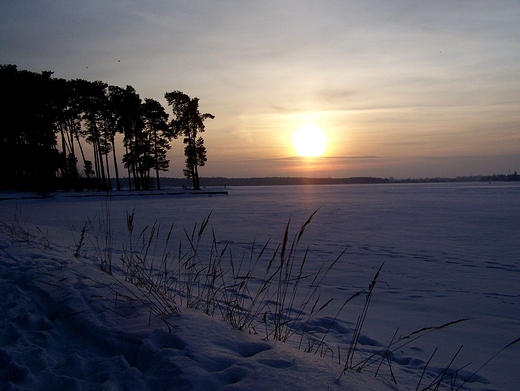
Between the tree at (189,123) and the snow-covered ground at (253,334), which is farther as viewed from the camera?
the tree at (189,123)

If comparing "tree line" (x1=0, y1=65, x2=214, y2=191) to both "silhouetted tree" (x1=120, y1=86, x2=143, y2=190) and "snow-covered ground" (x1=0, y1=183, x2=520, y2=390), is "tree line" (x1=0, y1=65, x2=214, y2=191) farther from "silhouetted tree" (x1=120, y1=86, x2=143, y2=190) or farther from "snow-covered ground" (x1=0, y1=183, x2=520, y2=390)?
"snow-covered ground" (x1=0, y1=183, x2=520, y2=390)

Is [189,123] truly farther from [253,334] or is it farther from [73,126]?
[253,334]

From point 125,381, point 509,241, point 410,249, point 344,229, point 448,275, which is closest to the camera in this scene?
point 125,381

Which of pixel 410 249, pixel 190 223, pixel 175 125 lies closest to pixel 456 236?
pixel 410 249

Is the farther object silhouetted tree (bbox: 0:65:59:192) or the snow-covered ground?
silhouetted tree (bbox: 0:65:59:192)

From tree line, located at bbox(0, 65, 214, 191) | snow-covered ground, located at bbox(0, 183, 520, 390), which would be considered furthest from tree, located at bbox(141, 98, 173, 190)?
snow-covered ground, located at bbox(0, 183, 520, 390)

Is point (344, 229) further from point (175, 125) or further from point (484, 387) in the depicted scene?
point (175, 125)

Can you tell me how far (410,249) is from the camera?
7797mm

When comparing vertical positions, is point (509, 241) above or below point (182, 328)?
below

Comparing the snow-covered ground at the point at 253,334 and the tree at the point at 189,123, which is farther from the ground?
the tree at the point at 189,123

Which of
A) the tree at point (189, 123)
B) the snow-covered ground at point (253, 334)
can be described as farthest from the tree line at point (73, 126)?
the snow-covered ground at point (253, 334)

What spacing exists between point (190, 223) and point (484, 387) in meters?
10.9

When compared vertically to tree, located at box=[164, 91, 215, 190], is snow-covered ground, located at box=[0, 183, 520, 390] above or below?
below

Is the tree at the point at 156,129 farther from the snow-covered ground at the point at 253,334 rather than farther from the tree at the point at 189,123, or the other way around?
the snow-covered ground at the point at 253,334
